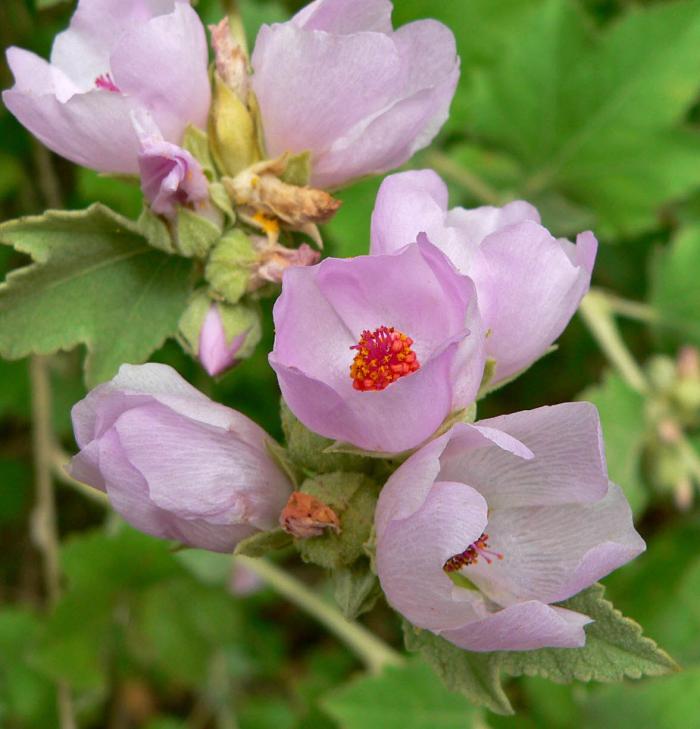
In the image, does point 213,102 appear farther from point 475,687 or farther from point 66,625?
point 66,625

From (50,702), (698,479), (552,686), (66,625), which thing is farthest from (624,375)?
(50,702)

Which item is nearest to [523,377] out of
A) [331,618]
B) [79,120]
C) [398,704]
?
[331,618]

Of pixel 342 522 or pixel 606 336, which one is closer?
pixel 342 522

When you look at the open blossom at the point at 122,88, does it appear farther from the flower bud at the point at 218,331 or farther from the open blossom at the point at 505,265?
the open blossom at the point at 505,265

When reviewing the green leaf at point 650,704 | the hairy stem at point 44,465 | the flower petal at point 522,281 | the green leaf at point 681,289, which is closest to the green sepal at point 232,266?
the flower petal at point 522,281

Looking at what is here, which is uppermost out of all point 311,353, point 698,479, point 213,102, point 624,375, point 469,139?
point 213,102

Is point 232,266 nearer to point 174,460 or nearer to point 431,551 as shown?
point 174,460
